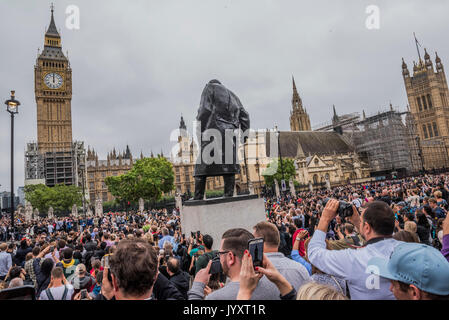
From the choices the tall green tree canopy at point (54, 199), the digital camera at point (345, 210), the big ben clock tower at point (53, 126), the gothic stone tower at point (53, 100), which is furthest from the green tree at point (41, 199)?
the digital camera at point (345, 210)

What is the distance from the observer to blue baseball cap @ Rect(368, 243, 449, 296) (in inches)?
57.3

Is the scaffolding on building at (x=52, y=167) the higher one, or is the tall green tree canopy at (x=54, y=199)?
the scaffolding on building at (x=52, y=167)

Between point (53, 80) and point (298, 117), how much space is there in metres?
72.0

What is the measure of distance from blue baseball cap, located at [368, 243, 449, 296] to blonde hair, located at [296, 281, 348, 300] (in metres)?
0.43

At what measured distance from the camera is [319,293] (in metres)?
1.40

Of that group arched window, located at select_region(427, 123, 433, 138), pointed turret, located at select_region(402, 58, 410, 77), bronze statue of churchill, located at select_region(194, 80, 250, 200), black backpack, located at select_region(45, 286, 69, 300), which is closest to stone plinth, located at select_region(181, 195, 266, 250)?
bronze statue of churchill, located at select_region(194, 80, 250, 200)

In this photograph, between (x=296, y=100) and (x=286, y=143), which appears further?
(x=296, y=100)

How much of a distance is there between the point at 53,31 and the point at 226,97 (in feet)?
328

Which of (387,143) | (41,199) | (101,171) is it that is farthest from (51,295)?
(101,171)

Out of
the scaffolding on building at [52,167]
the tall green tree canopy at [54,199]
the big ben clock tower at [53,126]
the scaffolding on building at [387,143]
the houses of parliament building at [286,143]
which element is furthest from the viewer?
the big ben clock tower at [53,126]

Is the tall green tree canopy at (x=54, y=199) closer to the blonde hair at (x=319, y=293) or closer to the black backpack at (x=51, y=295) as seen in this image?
the black backpack at (x=51, y=295)

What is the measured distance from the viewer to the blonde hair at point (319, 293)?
1378 mm

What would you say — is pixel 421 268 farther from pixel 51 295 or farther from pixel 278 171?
pixel 278 171

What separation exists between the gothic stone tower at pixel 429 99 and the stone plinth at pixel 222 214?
82.7 metres
